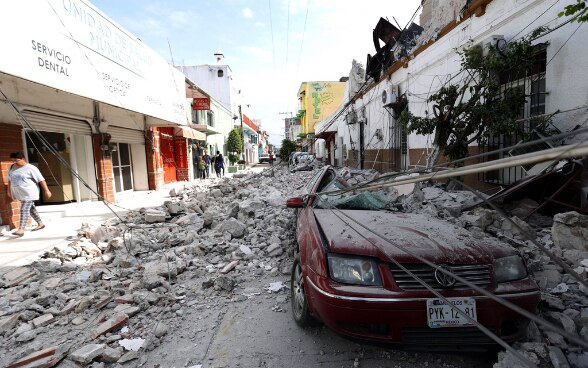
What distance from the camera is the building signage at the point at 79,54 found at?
447 cm

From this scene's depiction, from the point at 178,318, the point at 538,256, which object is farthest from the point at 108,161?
the point at 538,256

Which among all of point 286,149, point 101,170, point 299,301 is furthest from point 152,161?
point 286,149

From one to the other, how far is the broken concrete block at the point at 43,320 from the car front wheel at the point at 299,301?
8.31 ft

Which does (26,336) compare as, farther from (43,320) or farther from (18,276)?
(18,276)

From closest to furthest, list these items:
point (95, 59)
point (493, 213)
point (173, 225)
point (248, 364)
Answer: point (248, 364), point (493, 213), point (95, 59), point (173, 225)

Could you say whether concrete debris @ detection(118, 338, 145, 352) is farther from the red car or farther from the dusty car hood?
the dusty car hood

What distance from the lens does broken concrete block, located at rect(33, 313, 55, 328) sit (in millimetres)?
3077

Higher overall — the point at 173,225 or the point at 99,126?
the point at 99,126

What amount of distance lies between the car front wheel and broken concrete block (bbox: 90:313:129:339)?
1.68m

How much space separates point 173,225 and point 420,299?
5.91m

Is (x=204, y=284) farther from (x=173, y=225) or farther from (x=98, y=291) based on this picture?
(x=173, y=225)

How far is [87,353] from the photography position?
98.1 inches

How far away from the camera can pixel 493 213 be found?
4340mm

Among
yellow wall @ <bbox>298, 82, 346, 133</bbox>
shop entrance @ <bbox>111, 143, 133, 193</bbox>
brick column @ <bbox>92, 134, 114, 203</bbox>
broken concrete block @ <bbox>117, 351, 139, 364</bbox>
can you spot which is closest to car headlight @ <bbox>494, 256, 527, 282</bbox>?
broken concrete block @ <bbox>117, 351, 139, 364</bbox>
